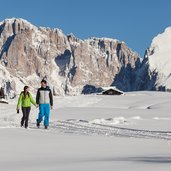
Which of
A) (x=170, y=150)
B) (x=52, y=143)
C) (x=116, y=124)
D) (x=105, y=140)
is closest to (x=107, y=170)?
(x=170, y=150)

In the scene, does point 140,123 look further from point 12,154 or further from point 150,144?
point 12,154

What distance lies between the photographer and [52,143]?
9570mm

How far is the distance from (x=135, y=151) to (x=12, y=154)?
2.09 m

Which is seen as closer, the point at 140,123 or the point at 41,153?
the point at 41,153

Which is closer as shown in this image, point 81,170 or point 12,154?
point 81,170

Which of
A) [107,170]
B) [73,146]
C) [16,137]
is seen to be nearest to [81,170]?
[107,170]

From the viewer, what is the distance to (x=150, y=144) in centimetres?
962

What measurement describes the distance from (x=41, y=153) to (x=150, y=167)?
8.73 feet

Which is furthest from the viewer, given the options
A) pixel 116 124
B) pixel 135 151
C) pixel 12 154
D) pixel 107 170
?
pixel 116 124

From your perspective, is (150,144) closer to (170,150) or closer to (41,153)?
(170,150)

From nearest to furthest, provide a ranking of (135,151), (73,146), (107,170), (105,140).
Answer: (107,170), (135,151), (73,146), (105,140)

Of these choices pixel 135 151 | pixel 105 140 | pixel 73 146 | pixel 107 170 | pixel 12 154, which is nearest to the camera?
pixel 107 170

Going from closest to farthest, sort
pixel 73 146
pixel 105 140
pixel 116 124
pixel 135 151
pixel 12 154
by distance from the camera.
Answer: pixel 12 154, pixel 135 151, pixel 73 146, pixel 105 140, pixel 116 124

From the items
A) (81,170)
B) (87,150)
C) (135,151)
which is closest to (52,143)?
(87,150)
